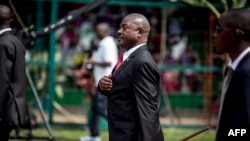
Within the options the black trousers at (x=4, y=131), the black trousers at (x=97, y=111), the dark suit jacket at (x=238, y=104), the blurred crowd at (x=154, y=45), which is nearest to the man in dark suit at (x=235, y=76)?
the dark suit jacket at (x=238, y=104)

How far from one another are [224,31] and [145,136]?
165 centimetres

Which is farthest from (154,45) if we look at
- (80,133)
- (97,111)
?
(97,111)

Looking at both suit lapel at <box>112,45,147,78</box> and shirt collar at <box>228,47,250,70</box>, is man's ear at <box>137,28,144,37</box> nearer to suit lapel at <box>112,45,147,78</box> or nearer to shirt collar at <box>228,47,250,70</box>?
suit lapel at <box>112,45,147,78</box>

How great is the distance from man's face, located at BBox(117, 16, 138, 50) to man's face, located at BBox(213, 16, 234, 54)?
1.73 meters

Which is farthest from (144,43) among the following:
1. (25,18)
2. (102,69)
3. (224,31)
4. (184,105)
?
(184,105)

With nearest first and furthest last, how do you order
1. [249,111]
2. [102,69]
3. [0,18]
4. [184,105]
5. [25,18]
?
[249,111], [0,18], [102,69], [25,18], [184,105]

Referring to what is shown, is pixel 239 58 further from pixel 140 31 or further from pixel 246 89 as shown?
pixel 140 31

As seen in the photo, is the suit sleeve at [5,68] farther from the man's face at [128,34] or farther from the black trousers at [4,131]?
the man's face at [128,34]

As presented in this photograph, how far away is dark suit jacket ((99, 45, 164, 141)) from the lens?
6.04 m

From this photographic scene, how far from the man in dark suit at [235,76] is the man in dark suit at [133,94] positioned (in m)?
1.38

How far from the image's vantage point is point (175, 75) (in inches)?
586

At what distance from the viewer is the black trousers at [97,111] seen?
11.2m

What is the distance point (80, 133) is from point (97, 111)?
142 cm

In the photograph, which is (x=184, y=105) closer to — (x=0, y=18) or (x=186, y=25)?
(x=186, y=25)
